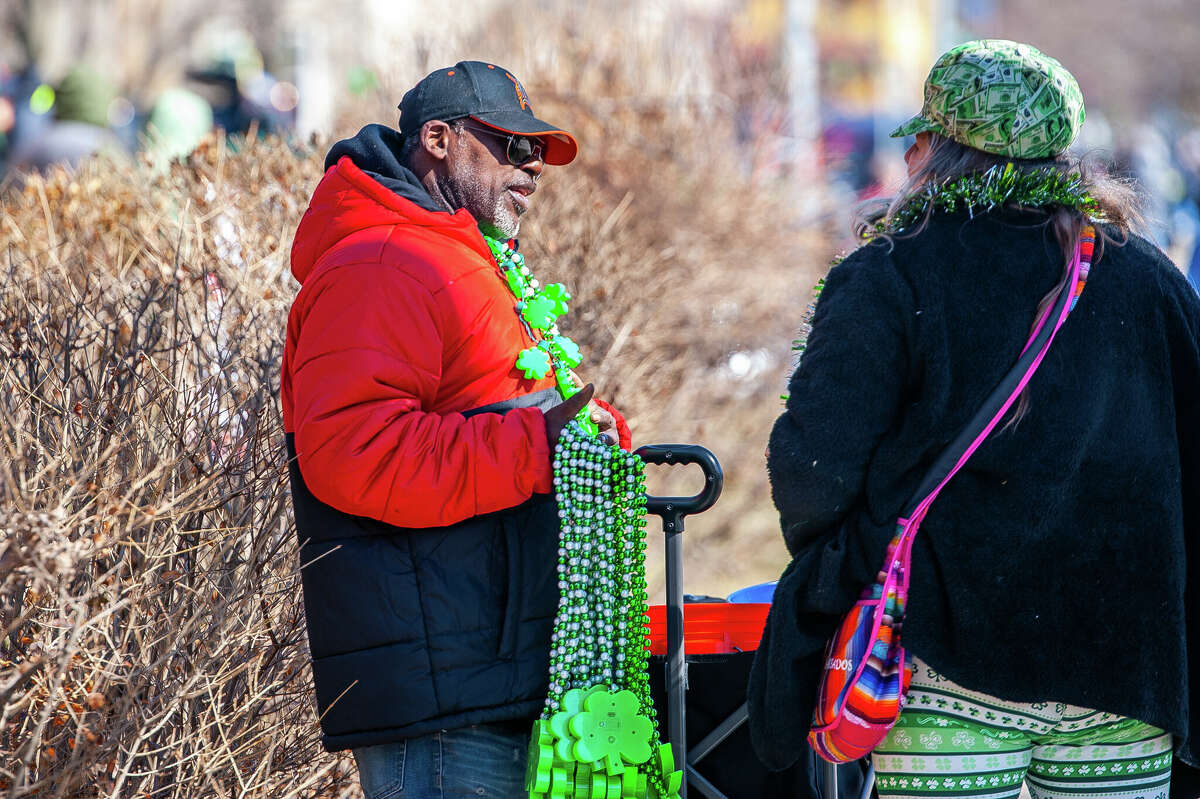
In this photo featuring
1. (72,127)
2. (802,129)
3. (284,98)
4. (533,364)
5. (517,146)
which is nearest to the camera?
(533,364)

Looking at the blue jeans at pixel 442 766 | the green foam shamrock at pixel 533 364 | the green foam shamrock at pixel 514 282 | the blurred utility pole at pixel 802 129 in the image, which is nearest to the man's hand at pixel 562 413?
the green foam shamrock at pixel 533 364

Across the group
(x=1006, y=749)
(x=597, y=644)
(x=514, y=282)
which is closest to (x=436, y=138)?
(x=514, y=282)

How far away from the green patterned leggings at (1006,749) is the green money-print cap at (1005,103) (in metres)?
0.89

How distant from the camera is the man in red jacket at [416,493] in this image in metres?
2.15

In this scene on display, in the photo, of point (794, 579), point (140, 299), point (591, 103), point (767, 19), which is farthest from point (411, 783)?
point (767, 19)

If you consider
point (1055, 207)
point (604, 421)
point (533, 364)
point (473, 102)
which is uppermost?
point (473, 102)

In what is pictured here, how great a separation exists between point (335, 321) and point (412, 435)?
0.75ft

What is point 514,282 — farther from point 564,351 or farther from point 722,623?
point 722,623

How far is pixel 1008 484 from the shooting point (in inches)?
85.3

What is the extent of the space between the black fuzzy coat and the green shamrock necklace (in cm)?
46

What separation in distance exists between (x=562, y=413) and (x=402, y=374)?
0.28 metres

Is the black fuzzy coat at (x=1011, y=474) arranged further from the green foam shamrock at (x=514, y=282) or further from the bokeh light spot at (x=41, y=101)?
the bokeh light spot at (x=41, y=101)

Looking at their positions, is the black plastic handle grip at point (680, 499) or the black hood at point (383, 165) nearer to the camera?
the black hood at point (383, 165)

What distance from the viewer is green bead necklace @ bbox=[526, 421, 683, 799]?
224 cm
